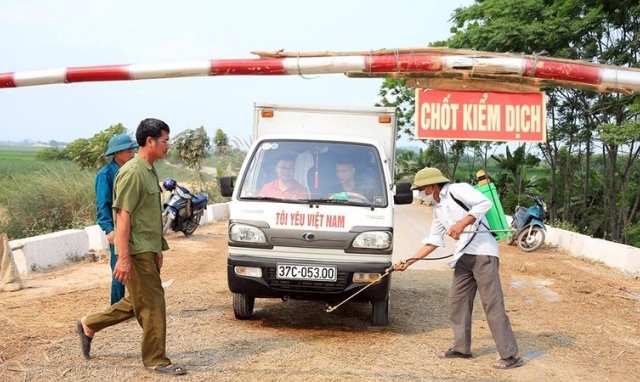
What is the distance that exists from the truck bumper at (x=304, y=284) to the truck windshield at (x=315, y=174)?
0.71m

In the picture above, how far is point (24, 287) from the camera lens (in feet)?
30.3

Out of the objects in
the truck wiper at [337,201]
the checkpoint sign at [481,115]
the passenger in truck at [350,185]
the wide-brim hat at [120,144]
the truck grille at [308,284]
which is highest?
the checkpoint sign at [481,115]

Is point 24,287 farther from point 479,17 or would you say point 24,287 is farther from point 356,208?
point 479,17

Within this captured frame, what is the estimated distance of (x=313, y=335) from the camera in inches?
284

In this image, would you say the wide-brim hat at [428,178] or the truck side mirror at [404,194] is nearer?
the wide-brim hat at [428,178]

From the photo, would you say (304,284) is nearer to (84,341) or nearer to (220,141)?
(84,341)

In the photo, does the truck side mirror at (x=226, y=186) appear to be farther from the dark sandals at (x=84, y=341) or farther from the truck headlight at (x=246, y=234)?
the dark sandals at (x=84, y=341)

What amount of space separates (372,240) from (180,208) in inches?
335

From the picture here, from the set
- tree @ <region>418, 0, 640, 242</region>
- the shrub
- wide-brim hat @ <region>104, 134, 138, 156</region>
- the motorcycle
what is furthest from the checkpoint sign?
tree @ <region>418, 0, 640, 242</region>

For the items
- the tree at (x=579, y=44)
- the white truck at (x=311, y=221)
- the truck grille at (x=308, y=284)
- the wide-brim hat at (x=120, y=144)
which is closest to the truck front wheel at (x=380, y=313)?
the white truck at (x=311, y=221)

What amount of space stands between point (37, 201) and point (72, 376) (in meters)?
10.7

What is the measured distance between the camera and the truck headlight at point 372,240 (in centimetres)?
710

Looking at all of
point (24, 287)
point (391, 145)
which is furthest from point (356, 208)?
point (24, 287)

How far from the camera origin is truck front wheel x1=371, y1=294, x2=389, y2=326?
7.59 m
